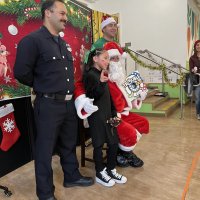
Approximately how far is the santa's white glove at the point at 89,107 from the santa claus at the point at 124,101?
1.1 inches

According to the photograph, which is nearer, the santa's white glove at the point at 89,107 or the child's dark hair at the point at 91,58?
the santa's white glove at the point at 89,107

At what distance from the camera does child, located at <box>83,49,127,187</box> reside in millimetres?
2131

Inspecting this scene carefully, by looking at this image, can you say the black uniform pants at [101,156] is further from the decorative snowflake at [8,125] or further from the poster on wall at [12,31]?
the poster on wall at [12,31]

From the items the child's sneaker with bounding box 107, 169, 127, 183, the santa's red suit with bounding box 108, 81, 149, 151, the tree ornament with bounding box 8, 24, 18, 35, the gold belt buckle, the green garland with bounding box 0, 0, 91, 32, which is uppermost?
the green garland with bounding box 0, 0, 91, 32

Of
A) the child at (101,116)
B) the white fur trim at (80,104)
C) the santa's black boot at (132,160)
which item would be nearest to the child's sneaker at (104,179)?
the child at (101,116)

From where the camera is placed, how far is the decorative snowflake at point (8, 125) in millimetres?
2382

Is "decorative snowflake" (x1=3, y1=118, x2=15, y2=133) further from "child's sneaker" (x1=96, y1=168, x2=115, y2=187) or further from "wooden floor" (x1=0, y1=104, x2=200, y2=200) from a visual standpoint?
"child's sneaker" (x1=96, y1=168, x2=115, y2=187)

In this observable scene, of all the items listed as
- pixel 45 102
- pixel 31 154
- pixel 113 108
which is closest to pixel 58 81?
pixel 45 102

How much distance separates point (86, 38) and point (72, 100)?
154 cm

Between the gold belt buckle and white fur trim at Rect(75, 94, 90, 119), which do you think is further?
white fur trim at Rect(75, 94, 90, 119)

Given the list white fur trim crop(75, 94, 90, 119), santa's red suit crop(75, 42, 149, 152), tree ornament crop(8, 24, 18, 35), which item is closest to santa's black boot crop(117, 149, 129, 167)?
santa's red suit crop(75, 42, 149, 152)

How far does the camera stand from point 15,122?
2.54 meters

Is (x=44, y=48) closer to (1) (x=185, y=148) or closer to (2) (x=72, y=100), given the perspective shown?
(2) (x=72, y=100)

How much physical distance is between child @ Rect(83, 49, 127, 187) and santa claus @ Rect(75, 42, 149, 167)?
11cm
